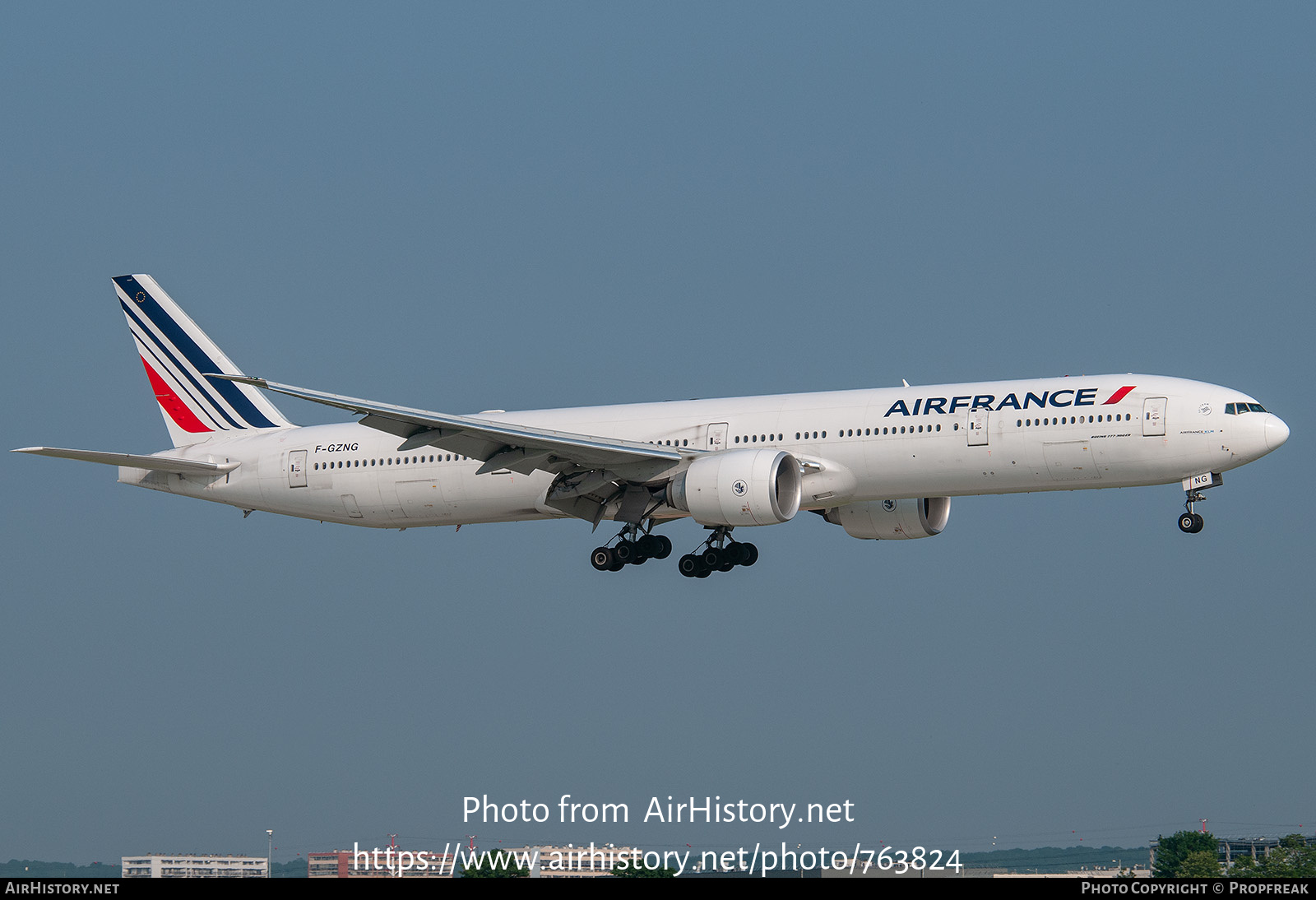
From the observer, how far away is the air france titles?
4353 centimetres

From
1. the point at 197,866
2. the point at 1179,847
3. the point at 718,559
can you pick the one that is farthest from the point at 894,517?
the point at 1179,847

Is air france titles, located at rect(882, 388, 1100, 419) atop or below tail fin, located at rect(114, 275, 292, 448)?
below

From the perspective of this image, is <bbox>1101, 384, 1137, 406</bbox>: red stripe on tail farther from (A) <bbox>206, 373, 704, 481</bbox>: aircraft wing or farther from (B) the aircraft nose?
(A) <bbox>206, 373, 704, 481</bbox>: aircraft wing

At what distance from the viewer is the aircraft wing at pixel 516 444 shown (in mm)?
44781

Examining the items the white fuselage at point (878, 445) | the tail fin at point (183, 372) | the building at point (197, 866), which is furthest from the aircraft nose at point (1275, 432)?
the building at point (197, 866)

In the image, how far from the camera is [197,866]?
106 metres

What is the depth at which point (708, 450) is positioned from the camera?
47.2 metres

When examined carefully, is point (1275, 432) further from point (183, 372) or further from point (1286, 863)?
point (1286, 863)

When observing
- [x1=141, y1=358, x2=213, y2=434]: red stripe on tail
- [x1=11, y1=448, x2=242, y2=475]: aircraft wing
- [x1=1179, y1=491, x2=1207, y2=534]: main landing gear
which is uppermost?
[x1=141, y1=358, x2=213, y2=434]: red stripe on tail

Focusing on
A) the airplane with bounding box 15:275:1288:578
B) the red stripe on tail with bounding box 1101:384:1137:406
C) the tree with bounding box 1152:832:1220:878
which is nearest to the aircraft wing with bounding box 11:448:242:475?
the airplane with bounding box 15:275:1288:578

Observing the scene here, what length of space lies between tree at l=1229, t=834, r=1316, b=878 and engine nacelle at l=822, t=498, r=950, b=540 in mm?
56999
